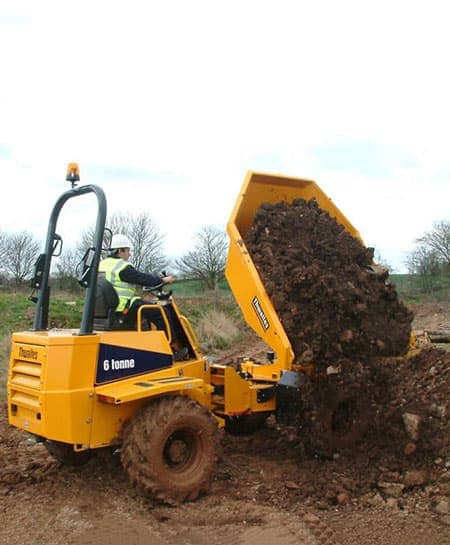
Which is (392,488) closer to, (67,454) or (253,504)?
(253,504)

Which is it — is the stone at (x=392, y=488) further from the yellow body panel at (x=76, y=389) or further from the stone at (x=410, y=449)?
the yellow body panel at (x=76, y=389)

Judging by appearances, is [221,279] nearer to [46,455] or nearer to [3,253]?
[3,253]

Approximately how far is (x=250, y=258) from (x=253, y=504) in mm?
2306

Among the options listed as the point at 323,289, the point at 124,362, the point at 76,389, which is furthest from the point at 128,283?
the point at 323,289

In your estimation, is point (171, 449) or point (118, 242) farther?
point (118, 242)

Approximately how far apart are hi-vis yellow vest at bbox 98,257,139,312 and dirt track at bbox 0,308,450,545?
1.47 metres

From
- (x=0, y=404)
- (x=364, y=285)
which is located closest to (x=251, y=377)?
(x=364, y=285)

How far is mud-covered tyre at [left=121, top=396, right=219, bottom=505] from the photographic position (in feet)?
15.5

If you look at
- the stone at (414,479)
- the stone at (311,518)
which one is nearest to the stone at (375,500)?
the stone at (414,479)

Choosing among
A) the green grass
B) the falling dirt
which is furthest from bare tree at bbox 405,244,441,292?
the falling dirt

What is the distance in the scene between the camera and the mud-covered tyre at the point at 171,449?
473 cm

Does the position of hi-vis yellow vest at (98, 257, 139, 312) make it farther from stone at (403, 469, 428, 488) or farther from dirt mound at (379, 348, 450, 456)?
stone at (403, 469, 428, 488)

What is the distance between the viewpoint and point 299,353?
5.60 m

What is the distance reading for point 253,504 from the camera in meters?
4.81
